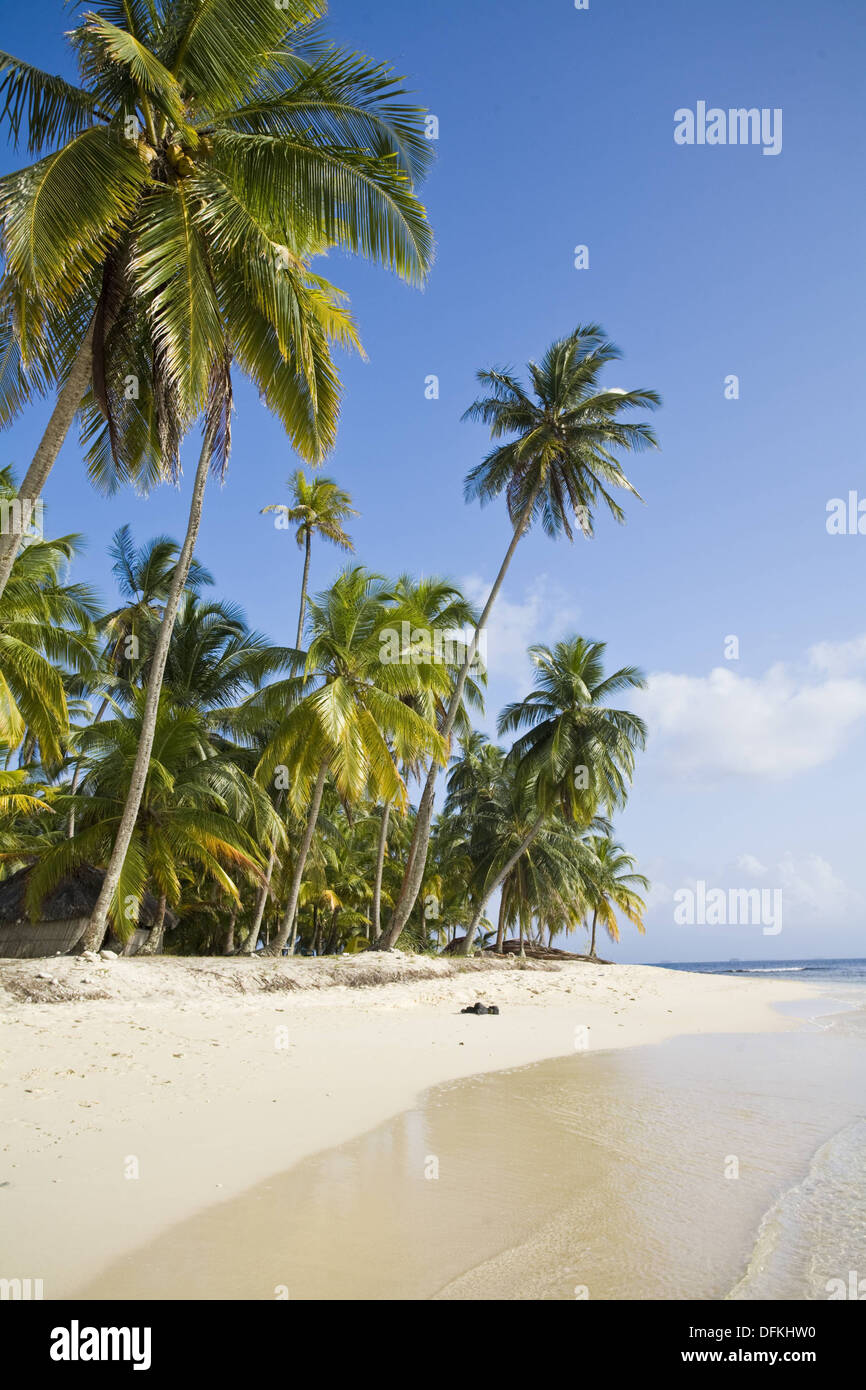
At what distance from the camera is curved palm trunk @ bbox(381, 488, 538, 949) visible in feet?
64.5

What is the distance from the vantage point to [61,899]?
18.2 meters

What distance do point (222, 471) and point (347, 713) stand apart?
7.43 metres

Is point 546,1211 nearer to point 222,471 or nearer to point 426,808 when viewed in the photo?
point 222,471

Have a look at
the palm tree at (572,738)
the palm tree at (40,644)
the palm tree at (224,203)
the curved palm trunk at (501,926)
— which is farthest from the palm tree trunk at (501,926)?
the palm tree at (224,203)

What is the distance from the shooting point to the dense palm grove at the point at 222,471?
8352 millimetres

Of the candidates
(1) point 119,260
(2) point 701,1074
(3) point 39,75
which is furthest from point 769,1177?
(3) point 39,75

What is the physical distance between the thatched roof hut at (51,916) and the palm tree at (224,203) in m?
12.4

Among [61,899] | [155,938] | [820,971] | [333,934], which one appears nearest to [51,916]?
[61,899]

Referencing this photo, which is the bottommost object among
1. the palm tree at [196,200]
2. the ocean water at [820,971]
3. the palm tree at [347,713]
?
the ocean water at [820,971]

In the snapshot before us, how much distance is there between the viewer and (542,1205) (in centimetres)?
470

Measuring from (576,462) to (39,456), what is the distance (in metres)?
16.9

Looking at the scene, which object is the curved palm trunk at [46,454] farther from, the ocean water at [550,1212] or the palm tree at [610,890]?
the palm tree at [610,890]

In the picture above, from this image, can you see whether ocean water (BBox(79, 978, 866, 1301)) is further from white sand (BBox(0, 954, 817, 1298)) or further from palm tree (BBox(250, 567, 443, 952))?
palm tree (BBox(250, 567, 443, 952))

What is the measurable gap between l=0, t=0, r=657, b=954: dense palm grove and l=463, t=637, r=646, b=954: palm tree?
99 millimetres
